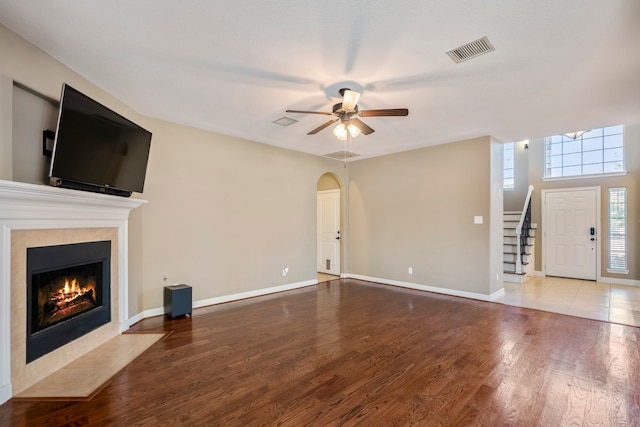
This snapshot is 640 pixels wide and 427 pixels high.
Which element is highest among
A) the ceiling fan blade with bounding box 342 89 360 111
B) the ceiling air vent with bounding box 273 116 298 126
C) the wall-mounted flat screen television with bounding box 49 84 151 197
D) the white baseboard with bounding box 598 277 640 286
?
the ceiling air vent with bounding box 273 116 298 126

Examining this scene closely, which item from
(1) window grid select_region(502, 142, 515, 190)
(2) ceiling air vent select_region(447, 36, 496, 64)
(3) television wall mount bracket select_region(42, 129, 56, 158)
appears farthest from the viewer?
(1) window grid select_region(502, 142, 515, 190)

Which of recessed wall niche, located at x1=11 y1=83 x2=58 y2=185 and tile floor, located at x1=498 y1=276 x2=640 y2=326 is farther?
tile floor, located at x1=498 y1=276 x2=640 y2=326

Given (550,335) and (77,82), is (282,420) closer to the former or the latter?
(550,335)

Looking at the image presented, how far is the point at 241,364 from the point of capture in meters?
2.75

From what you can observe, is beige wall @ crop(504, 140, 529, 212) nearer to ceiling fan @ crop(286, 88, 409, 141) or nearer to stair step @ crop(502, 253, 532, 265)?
stair step @ crop(502, 253, 532, 265)

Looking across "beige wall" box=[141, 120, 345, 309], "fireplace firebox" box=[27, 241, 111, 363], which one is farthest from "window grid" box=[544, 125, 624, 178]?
"fireplace firebox" box=[27, 241, 111, 363]

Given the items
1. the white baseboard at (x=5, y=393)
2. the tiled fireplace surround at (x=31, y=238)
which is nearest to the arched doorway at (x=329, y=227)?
the tiled fireplace surround at (x=31, y=238)

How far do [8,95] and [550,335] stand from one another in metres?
5.55

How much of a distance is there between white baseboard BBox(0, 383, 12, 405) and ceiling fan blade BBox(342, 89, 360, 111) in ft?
11.4

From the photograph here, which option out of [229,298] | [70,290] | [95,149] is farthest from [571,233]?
[70,290]

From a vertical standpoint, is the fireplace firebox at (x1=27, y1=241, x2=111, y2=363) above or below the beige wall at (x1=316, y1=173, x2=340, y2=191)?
below

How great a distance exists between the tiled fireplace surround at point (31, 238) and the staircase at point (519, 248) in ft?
22.4

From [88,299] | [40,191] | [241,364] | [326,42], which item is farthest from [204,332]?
[326,42]

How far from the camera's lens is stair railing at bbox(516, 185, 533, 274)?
20.9 feet
